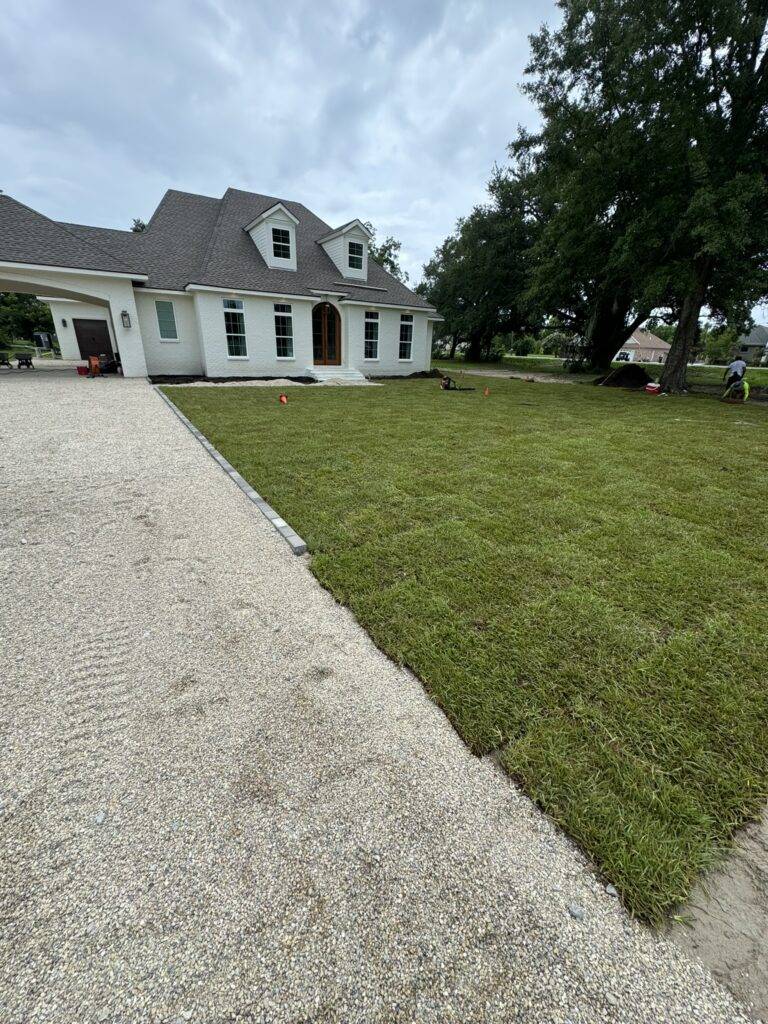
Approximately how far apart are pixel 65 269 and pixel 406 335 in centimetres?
1295

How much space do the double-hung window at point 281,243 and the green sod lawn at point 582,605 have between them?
1336 centimetres

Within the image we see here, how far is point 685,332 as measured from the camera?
48.9 ft

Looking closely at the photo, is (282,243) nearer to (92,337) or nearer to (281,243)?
(281,243)

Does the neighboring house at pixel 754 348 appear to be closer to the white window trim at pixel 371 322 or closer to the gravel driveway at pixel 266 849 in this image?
the white window trim at pixel 371 322

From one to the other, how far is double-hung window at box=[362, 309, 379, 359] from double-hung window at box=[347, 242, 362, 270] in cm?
234

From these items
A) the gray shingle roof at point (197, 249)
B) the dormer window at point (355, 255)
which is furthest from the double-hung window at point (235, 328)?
the dormer window at point (355, 255)

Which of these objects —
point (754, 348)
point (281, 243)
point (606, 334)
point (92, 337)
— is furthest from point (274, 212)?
point (754, 348)

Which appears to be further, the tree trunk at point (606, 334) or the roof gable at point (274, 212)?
the tree trunk at point (606, 334)

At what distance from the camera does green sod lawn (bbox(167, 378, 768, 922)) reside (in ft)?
5.46

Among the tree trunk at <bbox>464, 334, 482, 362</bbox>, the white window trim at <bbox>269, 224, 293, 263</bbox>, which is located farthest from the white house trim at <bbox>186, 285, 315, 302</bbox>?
the tree trunk at <bbox>464, 334, 482, 362</bbox>

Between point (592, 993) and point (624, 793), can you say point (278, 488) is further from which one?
point (592, 993)

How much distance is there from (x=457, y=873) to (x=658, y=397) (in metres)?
16.9

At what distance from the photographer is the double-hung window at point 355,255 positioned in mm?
18109

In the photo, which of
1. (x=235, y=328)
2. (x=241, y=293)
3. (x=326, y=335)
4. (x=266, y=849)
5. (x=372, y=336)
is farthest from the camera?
(x=372, y=336)
